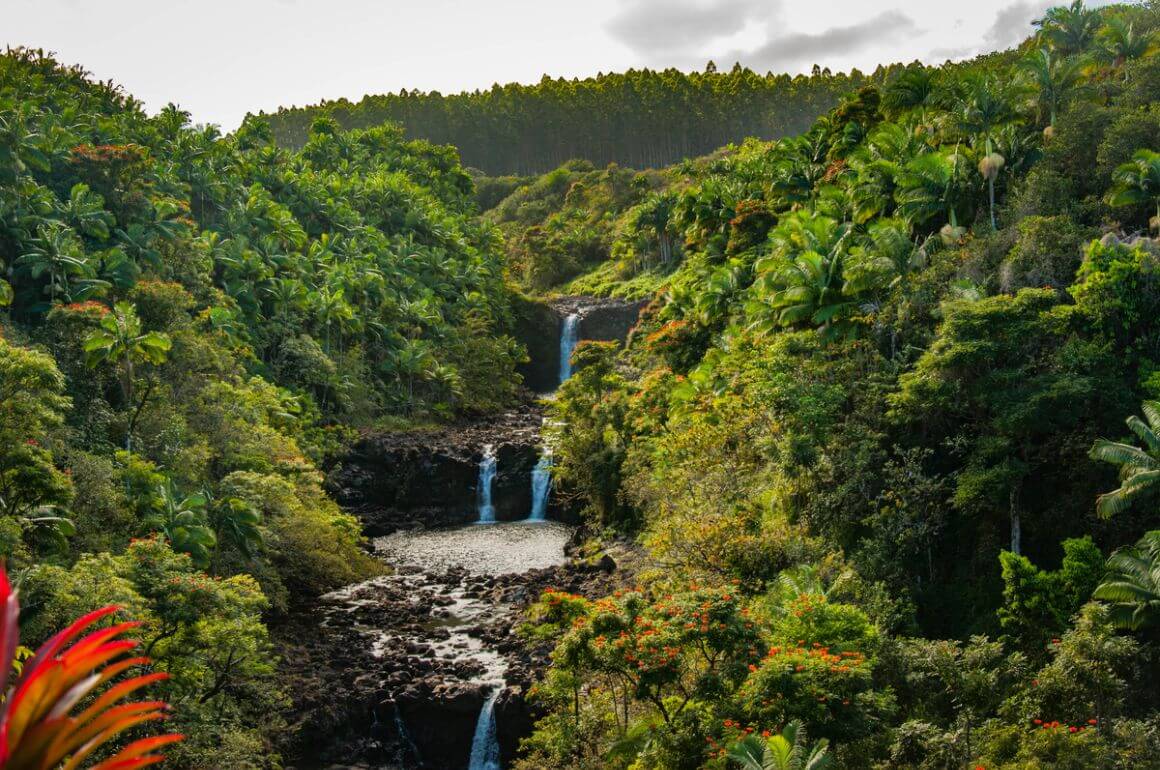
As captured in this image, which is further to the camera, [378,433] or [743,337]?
[378,433]

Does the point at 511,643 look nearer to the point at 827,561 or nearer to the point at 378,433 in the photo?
the point at 827,561

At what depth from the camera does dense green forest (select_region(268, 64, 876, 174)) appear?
109 m

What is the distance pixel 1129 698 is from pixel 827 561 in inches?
293

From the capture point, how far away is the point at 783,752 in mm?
13367

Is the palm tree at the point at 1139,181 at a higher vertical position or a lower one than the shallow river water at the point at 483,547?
higher

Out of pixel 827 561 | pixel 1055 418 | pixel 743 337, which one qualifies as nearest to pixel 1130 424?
pixel 1055 418

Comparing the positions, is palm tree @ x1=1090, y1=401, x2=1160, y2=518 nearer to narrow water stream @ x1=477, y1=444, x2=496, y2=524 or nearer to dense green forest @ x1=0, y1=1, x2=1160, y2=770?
dense green forest @ x1=0, y1=1, x2=1160, y2=770

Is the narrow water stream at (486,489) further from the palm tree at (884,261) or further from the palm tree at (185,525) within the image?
the palm tree at (884,261)

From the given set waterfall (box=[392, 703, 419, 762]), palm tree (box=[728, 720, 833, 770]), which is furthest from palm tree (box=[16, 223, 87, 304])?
palm tree (box=[728, 720, 833, 770])

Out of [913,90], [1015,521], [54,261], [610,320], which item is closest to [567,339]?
[610,320]

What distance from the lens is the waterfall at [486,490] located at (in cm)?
4572

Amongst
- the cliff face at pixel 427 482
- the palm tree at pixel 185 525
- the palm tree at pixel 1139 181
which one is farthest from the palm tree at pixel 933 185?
the palm tree at pixel 185 525

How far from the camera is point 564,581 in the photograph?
32281mm

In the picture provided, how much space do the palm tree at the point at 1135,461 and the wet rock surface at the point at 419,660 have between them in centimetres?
1442
